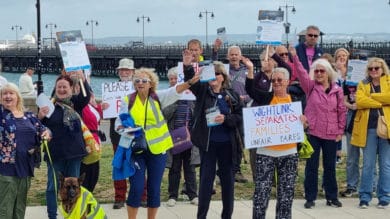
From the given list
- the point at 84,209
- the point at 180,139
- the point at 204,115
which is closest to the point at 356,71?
the point at 180,139

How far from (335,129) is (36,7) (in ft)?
74.1

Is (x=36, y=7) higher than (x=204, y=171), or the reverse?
(x=36, y=7)

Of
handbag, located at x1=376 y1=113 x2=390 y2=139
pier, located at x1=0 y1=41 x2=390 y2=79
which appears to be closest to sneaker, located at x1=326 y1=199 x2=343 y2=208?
handbag, located at x1=376 y1=113 x2=390 y2=139

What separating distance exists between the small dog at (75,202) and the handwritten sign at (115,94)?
2.03m

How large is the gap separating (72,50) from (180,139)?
→ 6.61 ft

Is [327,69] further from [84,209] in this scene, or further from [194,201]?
[84,209]

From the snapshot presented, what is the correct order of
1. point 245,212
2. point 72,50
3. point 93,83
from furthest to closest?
point 93,83
point 245,212
point 72,50

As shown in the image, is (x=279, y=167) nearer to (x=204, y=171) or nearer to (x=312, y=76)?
(x=204, y=171)

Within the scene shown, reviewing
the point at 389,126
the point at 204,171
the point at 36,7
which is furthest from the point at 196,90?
the point at 36,7

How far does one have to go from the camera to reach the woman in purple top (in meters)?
6.76

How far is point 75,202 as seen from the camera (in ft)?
22.1

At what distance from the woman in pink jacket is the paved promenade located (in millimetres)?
447

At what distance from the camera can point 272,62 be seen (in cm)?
869

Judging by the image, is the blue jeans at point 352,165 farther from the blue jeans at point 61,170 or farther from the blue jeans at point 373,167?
the blue jeans at point 61,170
